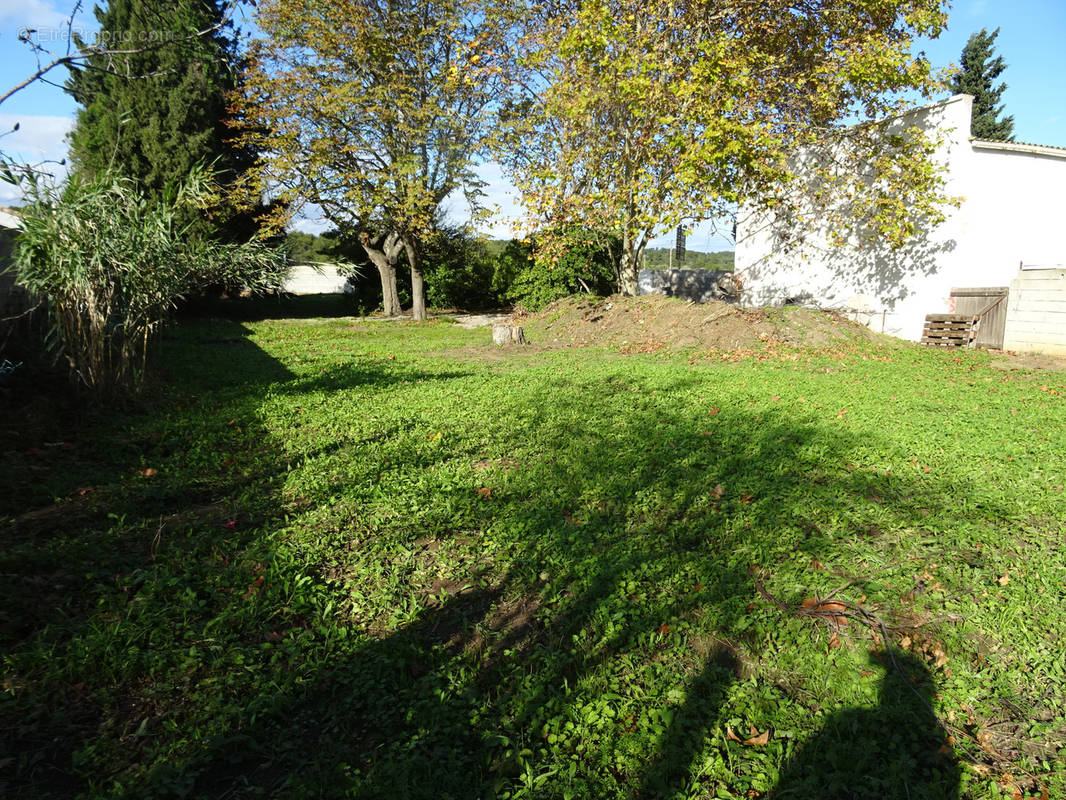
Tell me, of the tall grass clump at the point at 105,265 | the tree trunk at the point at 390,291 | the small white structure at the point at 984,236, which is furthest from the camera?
the tree trunk at the point at 390,291

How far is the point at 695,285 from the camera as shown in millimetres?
21531

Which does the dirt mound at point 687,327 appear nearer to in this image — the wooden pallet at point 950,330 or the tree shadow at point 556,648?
the wooden pallet at point 950,330

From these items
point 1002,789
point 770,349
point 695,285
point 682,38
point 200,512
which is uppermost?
point 682,38

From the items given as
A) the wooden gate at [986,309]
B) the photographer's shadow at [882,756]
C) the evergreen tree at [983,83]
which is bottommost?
the photographer's shadow at [882,756]

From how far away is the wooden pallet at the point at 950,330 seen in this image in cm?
1258

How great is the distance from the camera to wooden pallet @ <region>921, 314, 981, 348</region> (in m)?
12.6

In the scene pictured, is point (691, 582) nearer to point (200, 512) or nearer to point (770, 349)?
point (200, 512)

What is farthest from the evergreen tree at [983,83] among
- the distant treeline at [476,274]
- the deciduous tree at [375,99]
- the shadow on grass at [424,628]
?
the shadow on grass at [424,628]

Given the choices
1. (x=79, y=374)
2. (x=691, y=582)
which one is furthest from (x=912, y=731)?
(x=79, y=374)

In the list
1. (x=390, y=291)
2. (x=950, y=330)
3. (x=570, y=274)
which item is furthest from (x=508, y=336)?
(x=950, y=330)

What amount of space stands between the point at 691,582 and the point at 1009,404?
6.58 meters

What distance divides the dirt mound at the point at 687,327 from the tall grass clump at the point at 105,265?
27.2ft

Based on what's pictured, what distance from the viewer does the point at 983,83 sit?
27672mm

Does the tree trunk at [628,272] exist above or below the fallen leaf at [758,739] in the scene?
above
